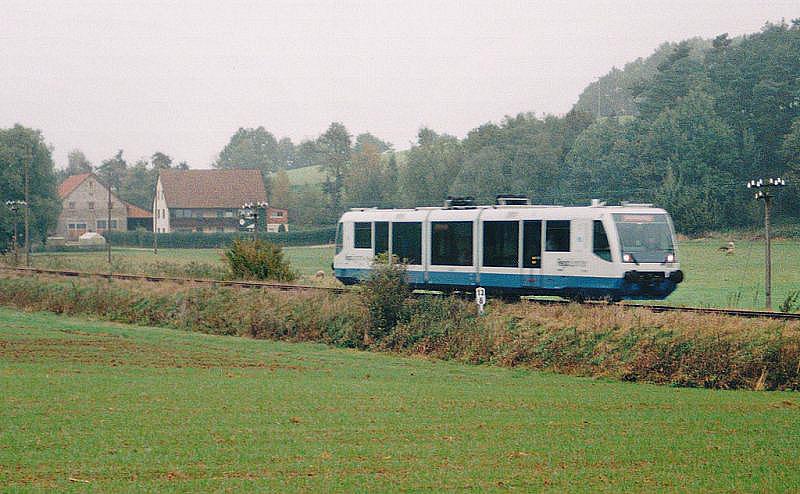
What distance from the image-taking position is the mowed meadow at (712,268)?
4000 centimetres

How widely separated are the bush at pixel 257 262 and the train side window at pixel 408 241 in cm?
943

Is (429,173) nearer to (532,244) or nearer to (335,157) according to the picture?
(335,157)

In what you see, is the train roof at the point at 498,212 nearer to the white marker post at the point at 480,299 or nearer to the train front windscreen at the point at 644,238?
the train front windscreen at the point at 644,238

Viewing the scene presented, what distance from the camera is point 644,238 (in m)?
27.6

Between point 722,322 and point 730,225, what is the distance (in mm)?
62664

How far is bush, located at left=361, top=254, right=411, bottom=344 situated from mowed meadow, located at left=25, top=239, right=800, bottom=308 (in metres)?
9.40

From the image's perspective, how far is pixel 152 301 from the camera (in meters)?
39.4

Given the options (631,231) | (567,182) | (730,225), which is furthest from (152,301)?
(567,182)

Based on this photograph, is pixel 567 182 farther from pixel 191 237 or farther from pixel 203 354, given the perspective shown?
pixel 203 354

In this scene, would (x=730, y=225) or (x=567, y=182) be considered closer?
(x=730, y=225)

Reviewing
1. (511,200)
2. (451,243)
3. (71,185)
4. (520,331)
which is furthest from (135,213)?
(520,331)

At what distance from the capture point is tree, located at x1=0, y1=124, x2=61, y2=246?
9831 cm

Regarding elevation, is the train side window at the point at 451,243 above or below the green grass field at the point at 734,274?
above

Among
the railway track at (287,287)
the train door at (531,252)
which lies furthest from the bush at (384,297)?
the train door at (531,252)
